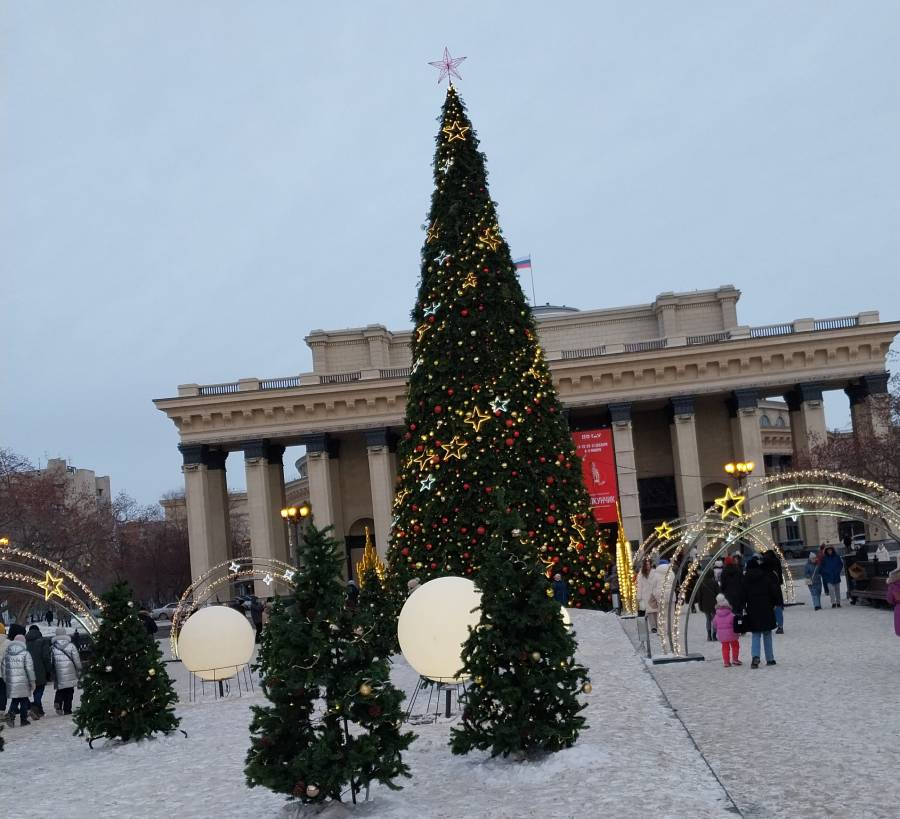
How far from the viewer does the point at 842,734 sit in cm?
971

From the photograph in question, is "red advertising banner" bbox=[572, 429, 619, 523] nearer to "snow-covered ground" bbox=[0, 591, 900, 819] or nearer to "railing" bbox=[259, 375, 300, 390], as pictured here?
"railing" bbox=[259, 375, 300, 390]

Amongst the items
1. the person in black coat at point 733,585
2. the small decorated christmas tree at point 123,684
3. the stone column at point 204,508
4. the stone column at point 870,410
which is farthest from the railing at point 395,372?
the small decorated christmas tree at point 123,684

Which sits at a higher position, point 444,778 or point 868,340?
point 868,340

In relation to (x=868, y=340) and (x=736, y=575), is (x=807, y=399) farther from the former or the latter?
(x=736, y=575)

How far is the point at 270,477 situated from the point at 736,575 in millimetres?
40542

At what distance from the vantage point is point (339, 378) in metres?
54.4

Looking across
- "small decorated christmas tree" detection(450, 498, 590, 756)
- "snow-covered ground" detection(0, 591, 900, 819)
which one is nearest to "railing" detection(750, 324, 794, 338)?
"snow-covered ground" detection(0, 591, 900, 819)

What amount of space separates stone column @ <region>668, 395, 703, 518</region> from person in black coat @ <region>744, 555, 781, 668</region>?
37094 mm

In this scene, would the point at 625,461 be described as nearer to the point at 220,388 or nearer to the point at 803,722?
the point at 220,388

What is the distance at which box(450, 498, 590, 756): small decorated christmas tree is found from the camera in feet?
28.7

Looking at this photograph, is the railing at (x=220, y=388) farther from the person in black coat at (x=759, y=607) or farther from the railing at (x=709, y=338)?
the person in black coat at (x=759, y=607)

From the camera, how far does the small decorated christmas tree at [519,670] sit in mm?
8750

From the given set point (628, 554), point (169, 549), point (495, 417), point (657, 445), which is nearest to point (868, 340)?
point (657, 445)

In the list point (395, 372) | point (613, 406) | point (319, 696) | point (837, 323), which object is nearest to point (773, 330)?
point (837, 323)
